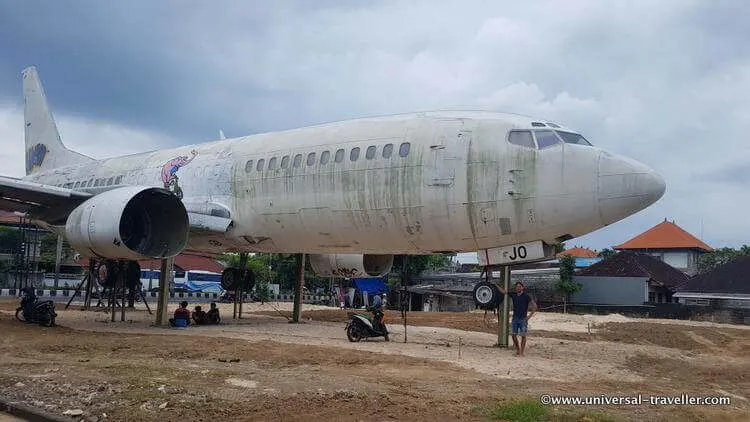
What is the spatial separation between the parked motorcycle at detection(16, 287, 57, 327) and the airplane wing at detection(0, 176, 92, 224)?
229cm

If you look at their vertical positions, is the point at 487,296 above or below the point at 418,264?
below

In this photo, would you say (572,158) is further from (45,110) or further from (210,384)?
(45,110)

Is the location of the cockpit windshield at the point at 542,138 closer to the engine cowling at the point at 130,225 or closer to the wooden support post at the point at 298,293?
the engine cowling at the point at 130,225

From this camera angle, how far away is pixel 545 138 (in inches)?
500

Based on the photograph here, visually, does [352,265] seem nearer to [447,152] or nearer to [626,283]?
[447,152]

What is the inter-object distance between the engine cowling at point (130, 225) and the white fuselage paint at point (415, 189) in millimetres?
1070

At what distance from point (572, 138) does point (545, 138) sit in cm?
52

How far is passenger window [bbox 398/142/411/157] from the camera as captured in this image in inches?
540

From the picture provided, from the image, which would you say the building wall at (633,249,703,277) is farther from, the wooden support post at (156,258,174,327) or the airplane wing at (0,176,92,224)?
the airplane wing at (0,176,92,224)

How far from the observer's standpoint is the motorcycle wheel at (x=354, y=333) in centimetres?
1495

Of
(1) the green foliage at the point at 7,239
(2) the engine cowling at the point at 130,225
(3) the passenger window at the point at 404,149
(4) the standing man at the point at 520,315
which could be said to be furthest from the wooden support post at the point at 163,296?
(1) the green foliage at the point at 7,239

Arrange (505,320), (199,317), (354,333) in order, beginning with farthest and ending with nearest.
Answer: (199,317), (354,333), (505,320)

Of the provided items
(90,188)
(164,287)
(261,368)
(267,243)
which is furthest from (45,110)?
(261,368)

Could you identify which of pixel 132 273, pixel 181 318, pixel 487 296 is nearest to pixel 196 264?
pixel 132 273
